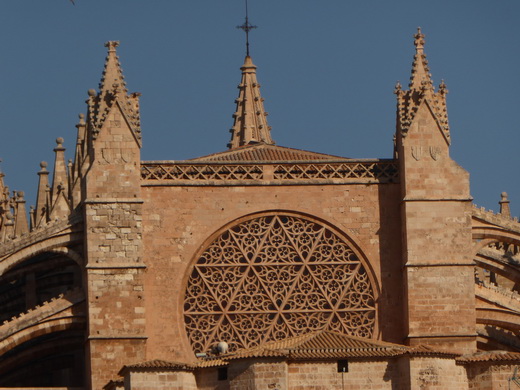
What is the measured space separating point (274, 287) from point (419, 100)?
17.4 ft

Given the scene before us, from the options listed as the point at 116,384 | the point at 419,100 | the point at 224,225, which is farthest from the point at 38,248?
the point at 419,100

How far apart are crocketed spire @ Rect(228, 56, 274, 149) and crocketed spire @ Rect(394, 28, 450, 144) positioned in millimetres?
13986

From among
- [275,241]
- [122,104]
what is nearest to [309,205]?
[275,241]

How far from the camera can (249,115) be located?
243 ft

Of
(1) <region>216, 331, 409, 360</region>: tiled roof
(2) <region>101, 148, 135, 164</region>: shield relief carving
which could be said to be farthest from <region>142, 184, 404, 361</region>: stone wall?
(1) <region>216, 331, 409, 360</region>: tiled roof

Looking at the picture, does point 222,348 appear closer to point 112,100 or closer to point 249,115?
point 112,100

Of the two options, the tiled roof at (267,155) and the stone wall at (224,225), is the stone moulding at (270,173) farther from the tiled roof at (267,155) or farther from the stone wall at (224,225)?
the tiled roof at (267,155)

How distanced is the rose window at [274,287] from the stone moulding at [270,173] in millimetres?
940

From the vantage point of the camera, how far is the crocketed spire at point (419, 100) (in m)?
59.0

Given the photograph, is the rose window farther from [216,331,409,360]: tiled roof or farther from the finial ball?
[216,331,409,360]: tiled roof

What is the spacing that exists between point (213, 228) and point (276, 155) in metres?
3.73

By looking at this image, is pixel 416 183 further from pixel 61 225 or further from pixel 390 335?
pixel 61 225

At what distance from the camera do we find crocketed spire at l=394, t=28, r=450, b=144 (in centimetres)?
5897

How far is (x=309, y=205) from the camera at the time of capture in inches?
2317
